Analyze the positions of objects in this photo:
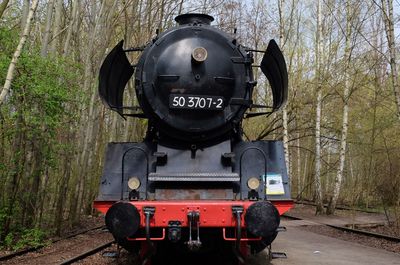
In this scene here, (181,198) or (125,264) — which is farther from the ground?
(181,198)

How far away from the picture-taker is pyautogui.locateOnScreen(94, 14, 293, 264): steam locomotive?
18.5ft

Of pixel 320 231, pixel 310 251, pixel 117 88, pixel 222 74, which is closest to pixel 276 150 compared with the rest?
pixel 222 74

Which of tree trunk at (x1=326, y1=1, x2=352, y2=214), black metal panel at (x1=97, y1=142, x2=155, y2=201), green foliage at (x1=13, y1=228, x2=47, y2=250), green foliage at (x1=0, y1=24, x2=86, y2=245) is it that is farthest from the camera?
tree trunk at (x1=326, y1=1, x2=352, y2=214)

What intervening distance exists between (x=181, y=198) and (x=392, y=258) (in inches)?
174

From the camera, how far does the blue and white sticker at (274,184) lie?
5.67 m

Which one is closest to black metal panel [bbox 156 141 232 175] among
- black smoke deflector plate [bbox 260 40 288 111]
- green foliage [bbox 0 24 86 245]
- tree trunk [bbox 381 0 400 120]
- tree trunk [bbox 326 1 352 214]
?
black smoke deflector plate [bbox 260 40 288 111]

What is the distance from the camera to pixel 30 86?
8.53 meters

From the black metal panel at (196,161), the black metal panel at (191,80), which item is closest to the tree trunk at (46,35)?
the black metal panel at (191,80)

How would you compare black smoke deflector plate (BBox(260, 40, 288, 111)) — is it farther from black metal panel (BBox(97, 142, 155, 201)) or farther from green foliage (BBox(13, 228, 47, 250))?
green foliage (BBox(13, 228, 47, 250))

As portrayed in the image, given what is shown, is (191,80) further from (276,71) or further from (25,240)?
(25,240)

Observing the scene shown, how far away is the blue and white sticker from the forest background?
3.92m

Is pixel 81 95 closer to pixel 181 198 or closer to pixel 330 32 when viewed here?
pixel 181 198

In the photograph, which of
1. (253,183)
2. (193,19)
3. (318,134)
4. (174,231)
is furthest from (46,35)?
(318,134)

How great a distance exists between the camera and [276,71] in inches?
262
